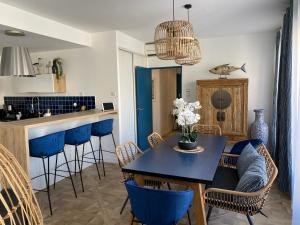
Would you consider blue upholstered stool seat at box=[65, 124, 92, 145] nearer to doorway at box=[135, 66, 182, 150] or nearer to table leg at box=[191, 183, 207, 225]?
table leg at box=[191, 183, 207, 225]

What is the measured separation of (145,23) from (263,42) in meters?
2.52

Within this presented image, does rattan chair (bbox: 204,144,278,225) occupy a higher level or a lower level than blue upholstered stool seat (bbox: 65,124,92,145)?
lower

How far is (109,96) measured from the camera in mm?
4414

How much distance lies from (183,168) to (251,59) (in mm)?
3609

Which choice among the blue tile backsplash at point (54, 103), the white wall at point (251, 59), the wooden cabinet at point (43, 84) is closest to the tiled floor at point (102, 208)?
the blue tile backsplash at point (54, 103)

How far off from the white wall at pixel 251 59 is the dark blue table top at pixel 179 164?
8.08ft

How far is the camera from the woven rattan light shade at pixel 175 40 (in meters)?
2.38

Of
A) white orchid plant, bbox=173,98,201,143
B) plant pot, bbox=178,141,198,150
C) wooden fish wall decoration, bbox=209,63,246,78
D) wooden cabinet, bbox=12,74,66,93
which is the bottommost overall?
plant pot, bbox=178,141,198,150

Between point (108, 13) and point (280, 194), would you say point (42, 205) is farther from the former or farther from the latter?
point (280, 194)

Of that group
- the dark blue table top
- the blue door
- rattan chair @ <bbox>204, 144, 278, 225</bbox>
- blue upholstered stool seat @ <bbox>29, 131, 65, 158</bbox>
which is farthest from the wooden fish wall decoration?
blue upholstered stool seat @ <bbox>29, 131, 65, 158</bbox>

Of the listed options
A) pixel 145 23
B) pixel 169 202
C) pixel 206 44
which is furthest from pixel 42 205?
pixel 206 44

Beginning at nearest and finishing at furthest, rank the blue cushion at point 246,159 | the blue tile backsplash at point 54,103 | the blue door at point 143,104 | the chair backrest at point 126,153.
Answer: the blue cushion at point 246,159 → the chair backrest at point 126,153 → the blue tile backsplash at point 54,103 → the blue door at point 143,104

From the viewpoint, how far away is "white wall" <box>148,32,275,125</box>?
4.69 metres

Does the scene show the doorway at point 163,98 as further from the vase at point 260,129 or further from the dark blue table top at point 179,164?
the dark blue table top at point 179,164
